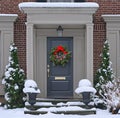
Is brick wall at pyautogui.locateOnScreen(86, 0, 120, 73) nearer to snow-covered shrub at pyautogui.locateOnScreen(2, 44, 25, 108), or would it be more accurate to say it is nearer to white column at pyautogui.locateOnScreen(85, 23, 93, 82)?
white column at pyautogui.locateOnScreen(85, 23, 93, 82)

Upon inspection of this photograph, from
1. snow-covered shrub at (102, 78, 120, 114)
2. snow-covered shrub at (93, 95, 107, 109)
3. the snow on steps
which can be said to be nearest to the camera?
snow-covered shrub at (102, 78, 120, 114)

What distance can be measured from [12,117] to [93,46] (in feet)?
14.5

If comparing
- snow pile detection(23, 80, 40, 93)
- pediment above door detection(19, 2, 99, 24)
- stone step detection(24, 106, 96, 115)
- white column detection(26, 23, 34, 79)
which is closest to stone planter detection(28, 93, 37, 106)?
snow pile detection(23, 80, 40, 93)

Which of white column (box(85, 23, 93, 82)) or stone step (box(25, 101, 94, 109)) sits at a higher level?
white column (box(85, 23, 93, 82))

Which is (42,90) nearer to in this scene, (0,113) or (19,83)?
(19,83)

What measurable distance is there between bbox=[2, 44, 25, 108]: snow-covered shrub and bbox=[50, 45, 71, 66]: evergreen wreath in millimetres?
1367

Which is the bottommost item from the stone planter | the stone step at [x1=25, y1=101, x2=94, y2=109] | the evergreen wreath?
the stone step at [x1=25, y1=101, x2=94, y2=109]

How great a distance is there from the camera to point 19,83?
1465 cm

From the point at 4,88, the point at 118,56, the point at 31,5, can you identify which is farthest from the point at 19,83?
the point at 118,56

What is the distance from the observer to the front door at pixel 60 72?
15.6 metres

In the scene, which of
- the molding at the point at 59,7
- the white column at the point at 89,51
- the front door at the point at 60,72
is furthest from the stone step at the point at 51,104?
the molding at the point at 59,7

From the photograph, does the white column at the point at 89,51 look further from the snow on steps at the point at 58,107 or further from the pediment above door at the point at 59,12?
the snow on steps at the point at 58,107

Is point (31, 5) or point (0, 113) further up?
point (31, 5)

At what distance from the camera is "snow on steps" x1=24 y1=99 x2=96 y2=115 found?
44.3ft
